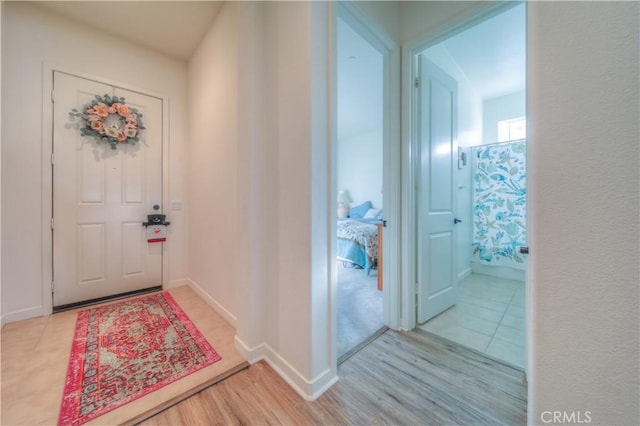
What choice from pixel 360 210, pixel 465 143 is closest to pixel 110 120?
pixel 465 143

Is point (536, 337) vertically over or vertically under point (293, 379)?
over

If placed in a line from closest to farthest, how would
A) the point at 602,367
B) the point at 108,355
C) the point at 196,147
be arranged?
the point at 602,367 < the point at 108,355 < the point at 196,147

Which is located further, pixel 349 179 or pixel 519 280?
pixel 349 179

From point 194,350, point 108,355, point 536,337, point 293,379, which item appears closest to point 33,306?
point 108,355

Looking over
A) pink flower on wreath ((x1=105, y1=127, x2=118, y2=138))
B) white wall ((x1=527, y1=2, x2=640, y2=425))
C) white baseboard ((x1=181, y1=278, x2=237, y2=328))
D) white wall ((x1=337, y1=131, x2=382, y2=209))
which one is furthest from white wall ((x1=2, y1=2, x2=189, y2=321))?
white wall ((x1=337, y1=131, x2=382, y2=209))

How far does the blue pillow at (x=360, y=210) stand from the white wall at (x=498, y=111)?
2.53 m

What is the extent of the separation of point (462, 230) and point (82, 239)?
444 centimetres

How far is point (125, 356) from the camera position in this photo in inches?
61.2

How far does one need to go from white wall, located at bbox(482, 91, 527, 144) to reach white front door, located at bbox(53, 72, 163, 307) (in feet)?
16.3

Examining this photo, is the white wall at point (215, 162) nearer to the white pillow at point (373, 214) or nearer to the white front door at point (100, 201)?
the white front door at point (100, 201)

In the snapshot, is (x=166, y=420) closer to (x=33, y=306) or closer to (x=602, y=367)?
(x=602, y=367)

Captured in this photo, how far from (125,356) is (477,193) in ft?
14.1

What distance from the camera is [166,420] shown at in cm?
110

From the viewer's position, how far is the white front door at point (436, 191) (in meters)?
1.91
